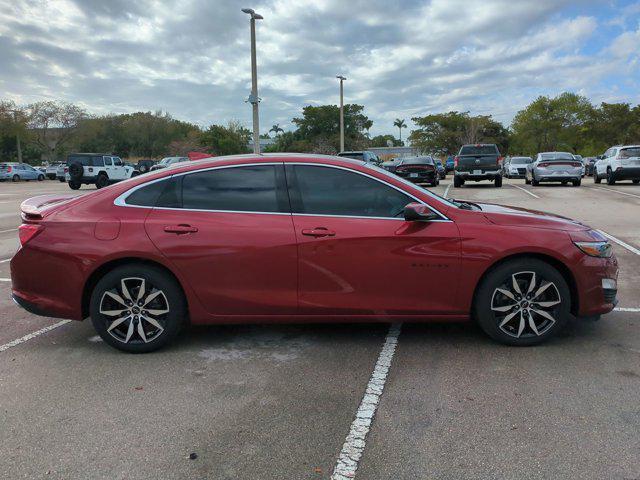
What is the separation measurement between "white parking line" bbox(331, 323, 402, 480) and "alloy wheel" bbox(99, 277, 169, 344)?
67.9 inches

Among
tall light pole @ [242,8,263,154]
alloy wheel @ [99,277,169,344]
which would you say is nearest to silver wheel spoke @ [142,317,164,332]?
alloy wheel @ [99,277,169,344]

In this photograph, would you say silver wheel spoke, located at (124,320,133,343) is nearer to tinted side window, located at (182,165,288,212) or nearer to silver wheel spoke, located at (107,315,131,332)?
silver wheel spoke, located at (107,315,131,332)

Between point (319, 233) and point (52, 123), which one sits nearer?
point (319, 233)

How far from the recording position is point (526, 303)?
409 centimetres

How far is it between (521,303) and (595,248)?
74 centimetres

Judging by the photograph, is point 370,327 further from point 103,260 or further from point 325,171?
point 103,260

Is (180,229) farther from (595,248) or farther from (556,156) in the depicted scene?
(556,156)

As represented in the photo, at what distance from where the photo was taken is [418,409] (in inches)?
126

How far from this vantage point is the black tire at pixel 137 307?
4.04 metres

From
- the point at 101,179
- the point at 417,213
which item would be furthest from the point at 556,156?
the point at 101,179

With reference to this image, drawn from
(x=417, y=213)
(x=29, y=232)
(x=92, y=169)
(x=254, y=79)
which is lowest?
(x=29, y=232)

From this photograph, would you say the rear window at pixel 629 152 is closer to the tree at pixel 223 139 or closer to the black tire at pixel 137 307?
the black tire at pixel 137 307

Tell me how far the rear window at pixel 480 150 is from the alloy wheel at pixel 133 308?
20.2 m

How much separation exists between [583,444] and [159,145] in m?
82.2
